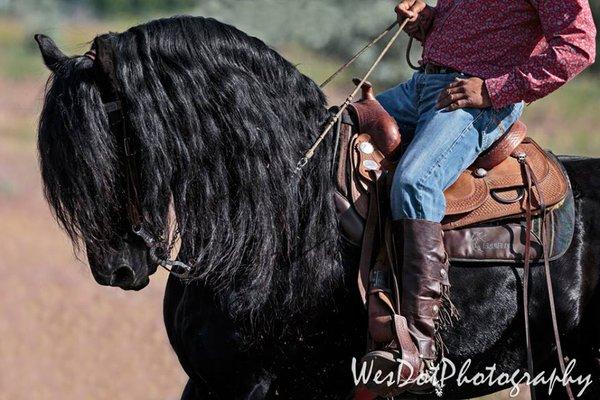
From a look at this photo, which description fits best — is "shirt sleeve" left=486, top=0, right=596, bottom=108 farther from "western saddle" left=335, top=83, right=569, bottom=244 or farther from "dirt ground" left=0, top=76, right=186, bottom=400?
"dirt ground" left=0, top=76, right=186, bottom=400

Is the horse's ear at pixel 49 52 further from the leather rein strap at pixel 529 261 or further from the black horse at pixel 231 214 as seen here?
the leather rein strap at pixel 529 261

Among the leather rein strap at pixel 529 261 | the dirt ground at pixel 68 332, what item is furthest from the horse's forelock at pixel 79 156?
the dirt ground at pixel 68 332

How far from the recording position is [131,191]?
3.65 metres

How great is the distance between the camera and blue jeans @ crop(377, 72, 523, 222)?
12.3 feet

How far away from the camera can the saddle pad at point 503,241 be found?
3.92 m

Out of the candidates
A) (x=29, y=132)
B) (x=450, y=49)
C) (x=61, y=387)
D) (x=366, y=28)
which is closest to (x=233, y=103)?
(x=450, y=49)

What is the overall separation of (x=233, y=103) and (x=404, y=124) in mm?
815

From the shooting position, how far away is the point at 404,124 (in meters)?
4.20

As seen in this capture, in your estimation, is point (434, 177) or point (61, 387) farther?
point (61, 387)

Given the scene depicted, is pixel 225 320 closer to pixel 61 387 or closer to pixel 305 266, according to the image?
pixel 305 266

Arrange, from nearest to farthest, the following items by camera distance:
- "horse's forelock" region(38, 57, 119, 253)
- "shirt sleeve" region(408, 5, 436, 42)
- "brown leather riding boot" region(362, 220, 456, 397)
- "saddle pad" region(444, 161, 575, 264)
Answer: "horse's forelock" region(38, 57, 119, 253)
"brown leather riding boot" region(362, 220, 456, 397)
"saddle pad" region(444, 161, 575, 264)
"shirt sleeve" region(408, 5, 436, 42)

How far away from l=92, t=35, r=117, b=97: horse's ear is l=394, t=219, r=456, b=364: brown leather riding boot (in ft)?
3.68

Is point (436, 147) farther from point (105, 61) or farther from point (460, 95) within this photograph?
point (105, 61)

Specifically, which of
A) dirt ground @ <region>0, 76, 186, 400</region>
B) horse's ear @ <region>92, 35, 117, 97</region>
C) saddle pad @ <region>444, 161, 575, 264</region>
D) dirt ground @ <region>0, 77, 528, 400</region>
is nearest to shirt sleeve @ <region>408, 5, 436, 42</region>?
saddle pad @ <region>444, 161, 575, 264</region>
